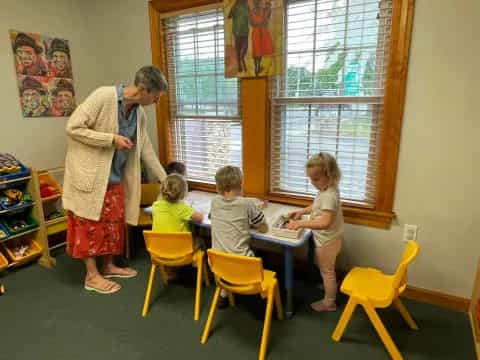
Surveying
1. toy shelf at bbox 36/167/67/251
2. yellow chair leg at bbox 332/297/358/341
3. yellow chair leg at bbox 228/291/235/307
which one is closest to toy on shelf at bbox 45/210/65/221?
toy shelf at bbox 36/167/67/251

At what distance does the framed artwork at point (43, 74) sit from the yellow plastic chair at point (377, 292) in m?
2.80

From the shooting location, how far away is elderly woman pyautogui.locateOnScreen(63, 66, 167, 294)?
80.8 inches

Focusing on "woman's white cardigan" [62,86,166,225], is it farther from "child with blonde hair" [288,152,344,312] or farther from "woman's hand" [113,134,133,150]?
"child with blonde hair" [288,152,344,312]

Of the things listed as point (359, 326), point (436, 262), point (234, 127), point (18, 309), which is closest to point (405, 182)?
point (436, 262)

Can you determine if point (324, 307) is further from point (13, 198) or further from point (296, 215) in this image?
point (13, 198)

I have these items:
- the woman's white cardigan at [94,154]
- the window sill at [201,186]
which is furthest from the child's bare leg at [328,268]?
the woman's white cardigan at [94,154]

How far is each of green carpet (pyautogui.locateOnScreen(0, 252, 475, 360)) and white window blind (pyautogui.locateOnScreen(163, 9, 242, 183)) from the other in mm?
1087

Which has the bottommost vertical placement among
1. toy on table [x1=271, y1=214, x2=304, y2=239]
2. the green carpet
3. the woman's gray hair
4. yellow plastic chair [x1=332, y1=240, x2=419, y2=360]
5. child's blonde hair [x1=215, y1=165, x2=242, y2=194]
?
the green carpet

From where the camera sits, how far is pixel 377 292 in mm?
1717

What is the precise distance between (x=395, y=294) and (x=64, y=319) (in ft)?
6.25

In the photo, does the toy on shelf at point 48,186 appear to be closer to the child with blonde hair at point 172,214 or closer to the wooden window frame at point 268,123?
the wooden window frame at point 268,123

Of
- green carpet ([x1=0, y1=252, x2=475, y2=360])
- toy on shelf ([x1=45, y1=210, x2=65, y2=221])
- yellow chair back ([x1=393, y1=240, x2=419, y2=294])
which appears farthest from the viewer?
toy on shelf ([x1=45, y1=210, x2=65, y2=221])

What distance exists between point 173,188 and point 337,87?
48.3 inches

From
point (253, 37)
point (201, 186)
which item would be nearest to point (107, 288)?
point (201, 186)
